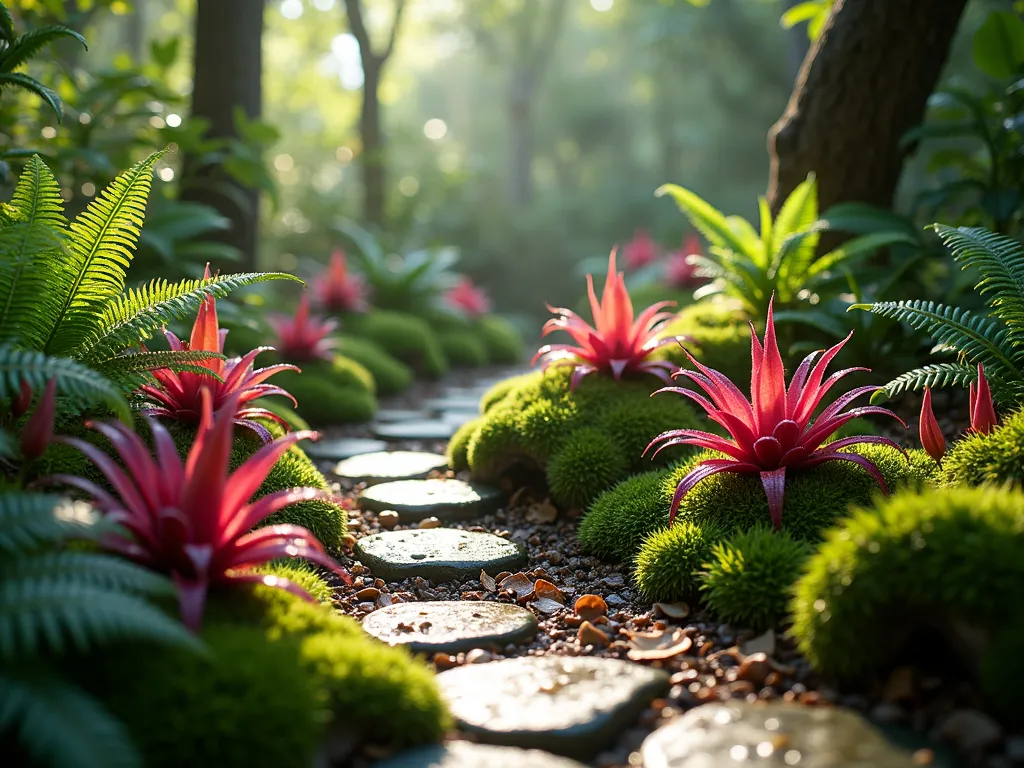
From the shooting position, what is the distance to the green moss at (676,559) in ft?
8.77

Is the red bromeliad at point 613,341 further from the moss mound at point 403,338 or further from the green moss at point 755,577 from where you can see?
the moss mound at point 403,338

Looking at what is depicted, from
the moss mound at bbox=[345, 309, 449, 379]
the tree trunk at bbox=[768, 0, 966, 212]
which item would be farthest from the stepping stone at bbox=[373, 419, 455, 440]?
the tree trunk at bbox=[768, 0, 966, 212]

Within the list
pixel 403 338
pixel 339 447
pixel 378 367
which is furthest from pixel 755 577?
pixel 403 338

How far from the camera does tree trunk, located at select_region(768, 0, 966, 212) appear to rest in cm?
464

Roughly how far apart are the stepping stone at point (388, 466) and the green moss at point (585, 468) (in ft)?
3.11

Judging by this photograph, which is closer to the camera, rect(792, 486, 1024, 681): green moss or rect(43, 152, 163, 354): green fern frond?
rect(792, 486, 1024, 681): green moss

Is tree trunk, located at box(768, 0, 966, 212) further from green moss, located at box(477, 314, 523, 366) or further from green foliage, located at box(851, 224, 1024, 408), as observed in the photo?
green moss, located at box(477, 314, 523, 366)

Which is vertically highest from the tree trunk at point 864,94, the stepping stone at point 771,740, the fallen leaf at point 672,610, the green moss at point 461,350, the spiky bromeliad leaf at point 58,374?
the tree trunk at point 864,94

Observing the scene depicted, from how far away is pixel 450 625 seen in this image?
2.55 m

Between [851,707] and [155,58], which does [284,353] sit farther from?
[851,707]

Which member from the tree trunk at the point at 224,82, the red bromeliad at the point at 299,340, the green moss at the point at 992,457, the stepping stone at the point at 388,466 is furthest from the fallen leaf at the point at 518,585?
the tree trunk at the point at 224,82

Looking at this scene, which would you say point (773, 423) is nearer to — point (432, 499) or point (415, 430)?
point (432, 499)

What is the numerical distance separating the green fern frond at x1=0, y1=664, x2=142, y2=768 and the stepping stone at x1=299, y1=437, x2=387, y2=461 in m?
3.14

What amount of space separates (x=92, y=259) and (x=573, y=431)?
6.99 feet
